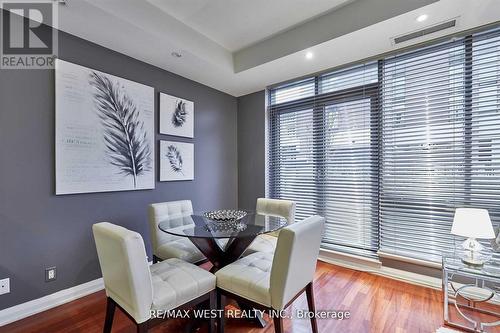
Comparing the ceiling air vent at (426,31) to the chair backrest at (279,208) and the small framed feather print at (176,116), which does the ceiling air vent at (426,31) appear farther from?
the small framed feather print at (176,116)

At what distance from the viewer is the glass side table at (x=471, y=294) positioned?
1867 mm

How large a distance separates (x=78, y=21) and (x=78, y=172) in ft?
4.51

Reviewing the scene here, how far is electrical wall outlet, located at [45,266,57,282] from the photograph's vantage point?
2.15 m

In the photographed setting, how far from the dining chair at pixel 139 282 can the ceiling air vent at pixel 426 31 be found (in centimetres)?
288

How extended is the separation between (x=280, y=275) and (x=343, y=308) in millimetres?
1160

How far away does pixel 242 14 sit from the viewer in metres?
2.45

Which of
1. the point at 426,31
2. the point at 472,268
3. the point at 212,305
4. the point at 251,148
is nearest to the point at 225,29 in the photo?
the point at 251,148

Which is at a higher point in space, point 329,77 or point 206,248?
point 329,77

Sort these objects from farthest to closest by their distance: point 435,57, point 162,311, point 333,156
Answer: point 333,156, point 435,57, point 162,311

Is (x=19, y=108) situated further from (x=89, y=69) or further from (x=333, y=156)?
(x=333, y=156)

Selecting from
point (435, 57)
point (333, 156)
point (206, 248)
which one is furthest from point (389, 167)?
point (206, 248)

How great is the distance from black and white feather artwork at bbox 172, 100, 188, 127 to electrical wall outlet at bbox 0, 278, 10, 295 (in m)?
2.19

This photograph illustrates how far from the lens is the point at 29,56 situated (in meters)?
2.11

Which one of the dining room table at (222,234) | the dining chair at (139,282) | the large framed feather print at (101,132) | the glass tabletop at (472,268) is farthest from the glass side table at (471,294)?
the large framed feather print at (101,132)
